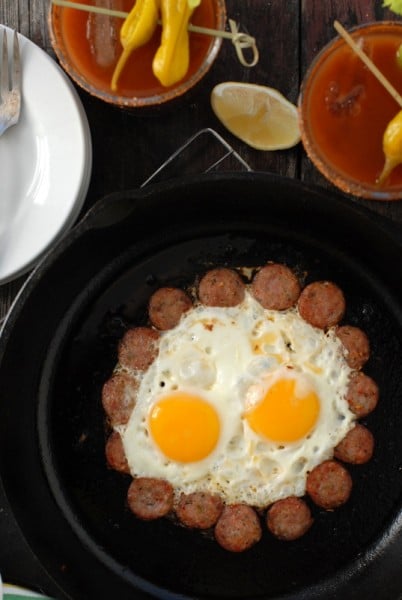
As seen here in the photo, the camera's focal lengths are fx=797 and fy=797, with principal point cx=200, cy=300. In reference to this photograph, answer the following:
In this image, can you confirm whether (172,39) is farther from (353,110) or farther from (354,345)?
(354,345)

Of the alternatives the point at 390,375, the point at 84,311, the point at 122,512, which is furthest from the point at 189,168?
the point at 122,512

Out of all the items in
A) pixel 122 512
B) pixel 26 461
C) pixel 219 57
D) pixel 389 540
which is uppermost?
pixel 219 57

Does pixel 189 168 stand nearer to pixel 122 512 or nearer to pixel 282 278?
pixel 282 278

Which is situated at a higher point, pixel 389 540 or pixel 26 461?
pixel 26 461

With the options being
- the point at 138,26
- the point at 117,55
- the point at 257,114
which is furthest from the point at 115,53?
the point at 257,114

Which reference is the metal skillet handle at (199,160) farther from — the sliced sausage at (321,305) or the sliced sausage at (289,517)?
the sliced sausage at (289,517)

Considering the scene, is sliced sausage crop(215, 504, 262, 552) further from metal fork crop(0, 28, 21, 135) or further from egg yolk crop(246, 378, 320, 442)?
metal fork crop(0, 28, 21, 135)
